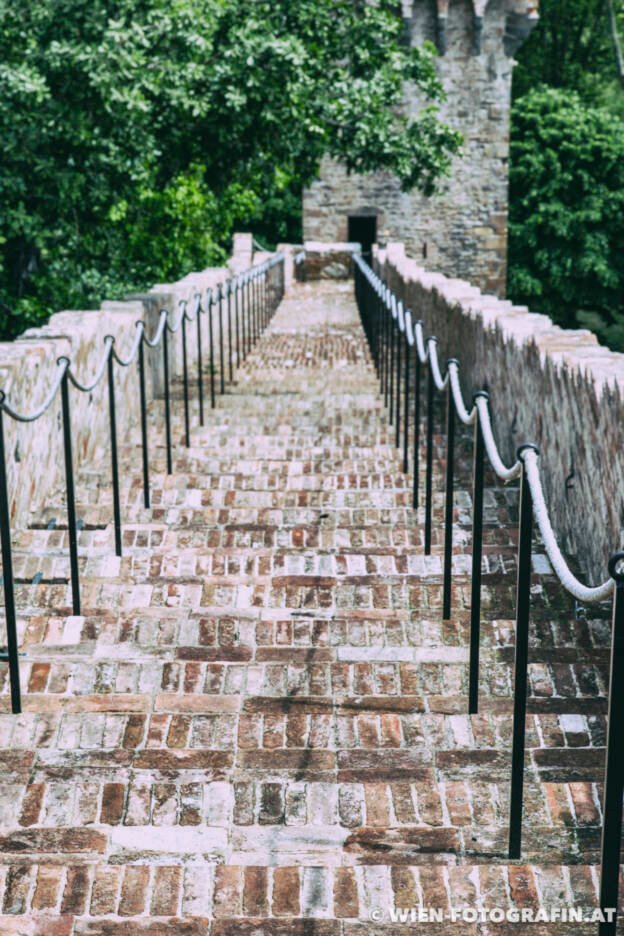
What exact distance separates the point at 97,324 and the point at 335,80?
7357 mm

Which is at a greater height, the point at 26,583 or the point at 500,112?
the point at 500,112

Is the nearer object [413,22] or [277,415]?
[277,415]

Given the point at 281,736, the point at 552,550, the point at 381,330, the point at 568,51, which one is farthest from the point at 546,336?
the point at 568,51

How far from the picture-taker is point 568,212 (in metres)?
34.8

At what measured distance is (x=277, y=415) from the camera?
9.14m

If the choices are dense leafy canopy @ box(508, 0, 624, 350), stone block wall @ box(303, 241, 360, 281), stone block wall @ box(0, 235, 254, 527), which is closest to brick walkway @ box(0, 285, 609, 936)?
stone block wall @ box(0, 235, 254, 527)

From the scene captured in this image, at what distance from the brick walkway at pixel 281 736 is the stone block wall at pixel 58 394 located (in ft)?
0.94

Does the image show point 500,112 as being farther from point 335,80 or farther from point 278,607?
point 278,607

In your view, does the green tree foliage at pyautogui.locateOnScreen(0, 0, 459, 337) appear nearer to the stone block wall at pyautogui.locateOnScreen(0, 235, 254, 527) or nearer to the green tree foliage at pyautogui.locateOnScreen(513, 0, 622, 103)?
the stone block wall at pyautogui.locateOnScreen(0, 235, 254, 527)

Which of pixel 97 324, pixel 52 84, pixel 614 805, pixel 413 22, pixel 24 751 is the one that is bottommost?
pixel 24 751

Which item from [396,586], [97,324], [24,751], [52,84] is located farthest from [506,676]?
[52,84]

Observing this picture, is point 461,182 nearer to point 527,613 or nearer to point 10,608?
point 10,608

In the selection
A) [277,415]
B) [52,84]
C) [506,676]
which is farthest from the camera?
[52,84]

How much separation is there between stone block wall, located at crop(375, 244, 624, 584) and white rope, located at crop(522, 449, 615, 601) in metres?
1.53
